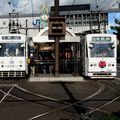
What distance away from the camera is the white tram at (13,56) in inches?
1403

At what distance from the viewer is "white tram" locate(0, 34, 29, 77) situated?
35.6m

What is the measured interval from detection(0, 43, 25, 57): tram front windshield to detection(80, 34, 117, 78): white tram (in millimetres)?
4813

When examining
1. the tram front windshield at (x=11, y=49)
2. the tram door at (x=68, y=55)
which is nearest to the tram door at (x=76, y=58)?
the tram door at (x=68, y=55)

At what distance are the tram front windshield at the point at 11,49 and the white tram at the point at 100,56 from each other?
4.81m

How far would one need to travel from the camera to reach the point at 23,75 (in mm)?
36031

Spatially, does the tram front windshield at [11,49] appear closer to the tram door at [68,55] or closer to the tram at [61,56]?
the tram at [61,56]

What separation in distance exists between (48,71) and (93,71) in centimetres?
447

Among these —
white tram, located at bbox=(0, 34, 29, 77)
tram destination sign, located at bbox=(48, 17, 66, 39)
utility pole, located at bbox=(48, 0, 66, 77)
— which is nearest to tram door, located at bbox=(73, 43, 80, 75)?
utility pole, located at bbox=(48, 0, 66, 77)

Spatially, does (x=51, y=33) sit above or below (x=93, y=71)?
above

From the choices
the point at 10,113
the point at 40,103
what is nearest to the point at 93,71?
the point at 40,103

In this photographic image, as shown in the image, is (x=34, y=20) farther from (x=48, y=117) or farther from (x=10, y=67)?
(x=48, y=117)

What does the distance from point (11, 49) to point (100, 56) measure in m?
6.67

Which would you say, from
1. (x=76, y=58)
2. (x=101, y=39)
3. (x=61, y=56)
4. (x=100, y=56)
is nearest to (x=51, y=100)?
(x=100, y=56)

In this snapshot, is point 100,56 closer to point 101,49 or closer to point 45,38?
point 101,49
